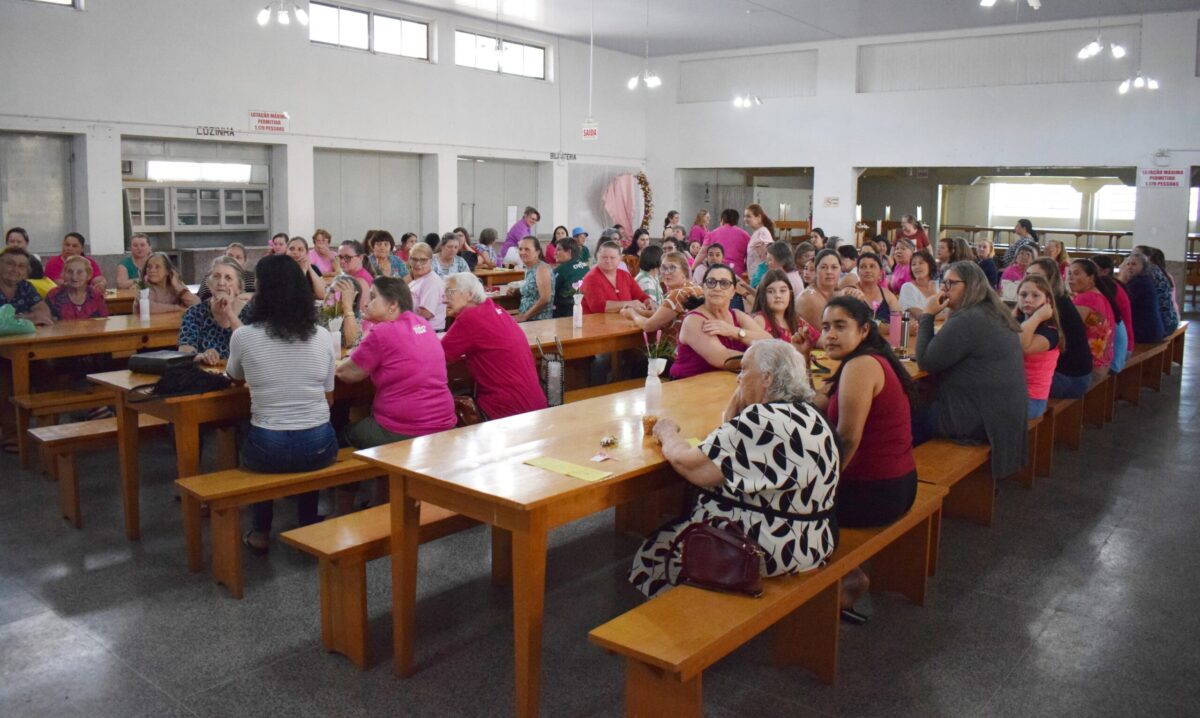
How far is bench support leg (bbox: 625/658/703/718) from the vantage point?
8.98 feet

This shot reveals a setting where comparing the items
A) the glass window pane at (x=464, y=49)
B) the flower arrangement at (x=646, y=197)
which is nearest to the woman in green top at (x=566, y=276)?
the glass window pane at (x=464, y=49)

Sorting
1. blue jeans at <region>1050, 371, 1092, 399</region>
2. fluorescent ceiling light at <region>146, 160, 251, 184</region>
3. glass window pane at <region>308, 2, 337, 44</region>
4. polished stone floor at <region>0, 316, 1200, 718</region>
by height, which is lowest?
polished stone floor at <region>0, 316, 1200, 718</region>

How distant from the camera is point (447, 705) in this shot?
3.20 meters

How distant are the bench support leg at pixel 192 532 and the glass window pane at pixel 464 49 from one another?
1151cm

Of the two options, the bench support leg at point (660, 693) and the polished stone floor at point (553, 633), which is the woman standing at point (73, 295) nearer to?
the polished stone floor at point (553, 633)

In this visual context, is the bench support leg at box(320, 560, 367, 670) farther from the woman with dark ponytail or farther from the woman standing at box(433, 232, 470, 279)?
the woman standing at box(433, 232, 470, 279)

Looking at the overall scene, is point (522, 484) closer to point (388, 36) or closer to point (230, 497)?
point (230, 497)

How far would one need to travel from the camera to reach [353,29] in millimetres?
13258

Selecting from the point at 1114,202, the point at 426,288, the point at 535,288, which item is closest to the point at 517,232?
the point at 535,288

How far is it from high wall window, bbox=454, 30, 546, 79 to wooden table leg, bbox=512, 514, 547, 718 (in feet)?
39.9

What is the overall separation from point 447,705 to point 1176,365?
31.8ft

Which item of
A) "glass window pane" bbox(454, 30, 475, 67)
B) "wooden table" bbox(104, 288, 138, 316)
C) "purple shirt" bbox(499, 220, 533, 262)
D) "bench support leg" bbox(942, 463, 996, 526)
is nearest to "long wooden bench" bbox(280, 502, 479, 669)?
"bench support leg" bbox(942, 463, 996, 526)

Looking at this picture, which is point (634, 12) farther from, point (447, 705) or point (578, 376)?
point (447, 705)

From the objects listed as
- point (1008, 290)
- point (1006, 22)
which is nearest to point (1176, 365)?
point (1008, 290)
